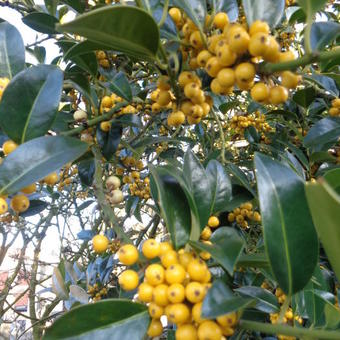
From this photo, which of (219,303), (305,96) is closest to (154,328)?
(219,303)

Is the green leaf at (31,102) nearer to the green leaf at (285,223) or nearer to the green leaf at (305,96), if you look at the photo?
the green leaf at (285,223)

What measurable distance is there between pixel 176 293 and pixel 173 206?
0.66ft

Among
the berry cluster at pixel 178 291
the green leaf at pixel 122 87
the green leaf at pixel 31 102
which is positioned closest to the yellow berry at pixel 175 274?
the berry cluster at pixel 178 291

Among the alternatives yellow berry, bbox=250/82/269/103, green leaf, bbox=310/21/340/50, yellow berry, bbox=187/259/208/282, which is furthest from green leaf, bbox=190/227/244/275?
green leaf, bbox=310/21/340/50

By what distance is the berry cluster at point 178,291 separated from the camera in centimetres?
56

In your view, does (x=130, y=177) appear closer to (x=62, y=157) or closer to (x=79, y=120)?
(x=79, y=120)

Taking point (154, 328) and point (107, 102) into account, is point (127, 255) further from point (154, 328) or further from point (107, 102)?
point (107, 102)

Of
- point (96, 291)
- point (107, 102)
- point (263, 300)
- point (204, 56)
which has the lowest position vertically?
point (96, 291)

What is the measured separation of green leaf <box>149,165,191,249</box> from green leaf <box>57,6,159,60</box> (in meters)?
0.25

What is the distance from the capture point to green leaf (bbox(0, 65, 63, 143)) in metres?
0.78

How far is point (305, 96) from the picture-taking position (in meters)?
1.47

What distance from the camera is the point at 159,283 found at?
0.60 meters

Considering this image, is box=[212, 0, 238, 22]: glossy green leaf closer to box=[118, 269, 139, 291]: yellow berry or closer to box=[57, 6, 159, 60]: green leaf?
box=[57, 6, 159, 60]: green leaf

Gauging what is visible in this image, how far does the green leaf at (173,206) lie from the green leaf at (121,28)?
25 centimetres
